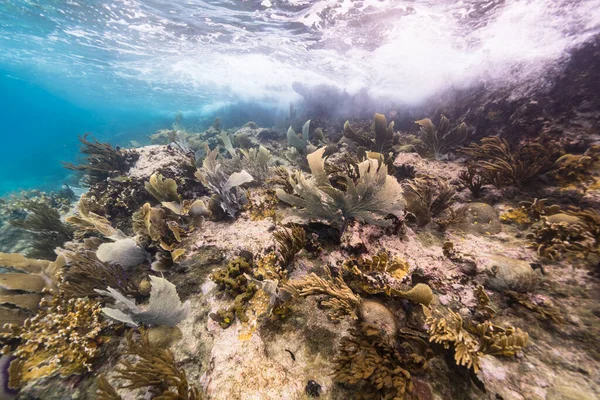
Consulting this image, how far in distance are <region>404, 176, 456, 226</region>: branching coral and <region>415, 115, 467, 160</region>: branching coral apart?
2642mm

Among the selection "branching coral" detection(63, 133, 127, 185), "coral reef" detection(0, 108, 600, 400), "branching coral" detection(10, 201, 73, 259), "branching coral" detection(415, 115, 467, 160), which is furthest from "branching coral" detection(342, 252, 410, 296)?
"branching coral" detection(63, 133, 127, 185)

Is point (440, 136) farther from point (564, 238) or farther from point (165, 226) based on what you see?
point (165, 226)

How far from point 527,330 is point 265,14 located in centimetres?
1479

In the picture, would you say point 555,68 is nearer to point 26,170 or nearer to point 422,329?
point 422,329

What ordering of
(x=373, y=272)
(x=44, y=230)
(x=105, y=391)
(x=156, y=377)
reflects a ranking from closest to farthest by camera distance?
(x=105, y=391) < (x=156, y=377) < (x=373, y=272) < (x=44, y=230)

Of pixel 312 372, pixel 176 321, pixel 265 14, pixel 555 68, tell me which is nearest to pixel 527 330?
pixel 312 372

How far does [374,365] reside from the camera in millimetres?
1916

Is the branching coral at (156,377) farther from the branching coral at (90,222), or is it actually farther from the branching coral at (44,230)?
the branching coral at (44,230)

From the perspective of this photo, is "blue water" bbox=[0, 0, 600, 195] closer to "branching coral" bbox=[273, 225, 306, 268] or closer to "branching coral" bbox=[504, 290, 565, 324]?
Result: "branching coral" bbox=[504, 290, 565, 324]

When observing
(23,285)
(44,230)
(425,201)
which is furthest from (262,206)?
(44,230)

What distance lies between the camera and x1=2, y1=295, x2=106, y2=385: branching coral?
2.34 meters

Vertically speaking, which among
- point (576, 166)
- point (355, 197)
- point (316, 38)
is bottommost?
point (355, 197)

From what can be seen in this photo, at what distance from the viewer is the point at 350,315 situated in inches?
94.0

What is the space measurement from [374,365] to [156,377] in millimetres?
1999
